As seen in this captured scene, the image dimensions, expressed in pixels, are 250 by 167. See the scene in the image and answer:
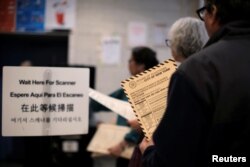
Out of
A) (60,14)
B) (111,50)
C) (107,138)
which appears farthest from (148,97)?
(60,14)

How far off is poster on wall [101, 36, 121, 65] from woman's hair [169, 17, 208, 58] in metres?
2.37

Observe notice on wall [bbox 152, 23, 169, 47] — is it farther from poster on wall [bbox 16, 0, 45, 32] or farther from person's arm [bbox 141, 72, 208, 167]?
person's arm [bbox 141, 72, 208, 167]

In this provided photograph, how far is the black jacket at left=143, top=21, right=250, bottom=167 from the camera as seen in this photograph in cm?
85

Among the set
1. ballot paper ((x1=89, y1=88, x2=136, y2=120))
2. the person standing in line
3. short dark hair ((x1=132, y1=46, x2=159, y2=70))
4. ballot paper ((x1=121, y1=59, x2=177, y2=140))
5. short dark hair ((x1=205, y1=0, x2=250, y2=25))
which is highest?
short dark hair ((x1=205, y1=0, x2=250, y2=25))

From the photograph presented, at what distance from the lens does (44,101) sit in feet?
4.29

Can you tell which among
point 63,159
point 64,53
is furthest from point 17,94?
point 64,53

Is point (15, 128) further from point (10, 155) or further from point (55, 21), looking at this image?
point (10, 155)

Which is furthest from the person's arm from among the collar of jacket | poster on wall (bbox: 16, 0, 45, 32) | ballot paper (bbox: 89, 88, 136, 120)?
poster on wall (bbox: 16, 0, 45, 32)

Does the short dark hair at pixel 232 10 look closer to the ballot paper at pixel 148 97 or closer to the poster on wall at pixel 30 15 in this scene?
the ballot paper at pixel 148 97

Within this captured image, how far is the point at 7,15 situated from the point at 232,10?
3.28m

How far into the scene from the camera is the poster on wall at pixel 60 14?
370cm

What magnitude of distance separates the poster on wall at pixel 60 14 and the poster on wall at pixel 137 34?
621mm

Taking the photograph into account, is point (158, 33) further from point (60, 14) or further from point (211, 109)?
point (211, 109)

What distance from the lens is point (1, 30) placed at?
3797 mm
